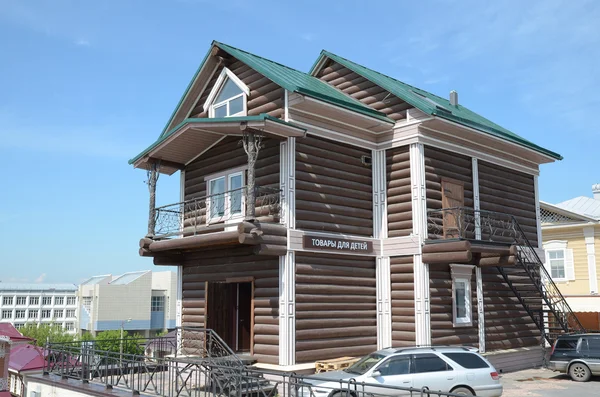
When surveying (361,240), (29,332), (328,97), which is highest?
(328,97)

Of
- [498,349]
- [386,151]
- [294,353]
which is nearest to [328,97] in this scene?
[386,151]

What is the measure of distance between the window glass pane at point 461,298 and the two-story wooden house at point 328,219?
0.12ft

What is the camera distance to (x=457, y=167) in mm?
Result: 20359

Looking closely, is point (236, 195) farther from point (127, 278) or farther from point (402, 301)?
point (127, 278)

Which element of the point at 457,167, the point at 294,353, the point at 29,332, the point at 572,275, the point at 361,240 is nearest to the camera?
the point at 294,353

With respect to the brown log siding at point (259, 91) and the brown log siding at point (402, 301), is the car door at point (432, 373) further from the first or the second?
the brown log siding at point (259, 91)

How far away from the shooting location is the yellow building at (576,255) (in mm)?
31312

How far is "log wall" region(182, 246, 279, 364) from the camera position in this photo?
16578mm

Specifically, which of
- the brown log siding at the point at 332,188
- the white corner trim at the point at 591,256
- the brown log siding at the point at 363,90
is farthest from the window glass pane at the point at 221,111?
→ the white corner trim at the point at 591,256

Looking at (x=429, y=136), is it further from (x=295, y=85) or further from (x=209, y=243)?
(x=209, y=243)

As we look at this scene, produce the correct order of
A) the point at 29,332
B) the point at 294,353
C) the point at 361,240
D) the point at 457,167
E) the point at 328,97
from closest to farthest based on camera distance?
1. the point at 294,353
2. the point at 328,97
3. the point at 361,240
4. the point at 457,167
5. the point at 29,332

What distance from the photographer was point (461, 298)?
1969cm

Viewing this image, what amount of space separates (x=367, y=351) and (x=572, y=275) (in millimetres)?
18886

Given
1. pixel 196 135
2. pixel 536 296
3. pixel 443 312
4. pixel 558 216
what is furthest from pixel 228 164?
pixel 558 216
